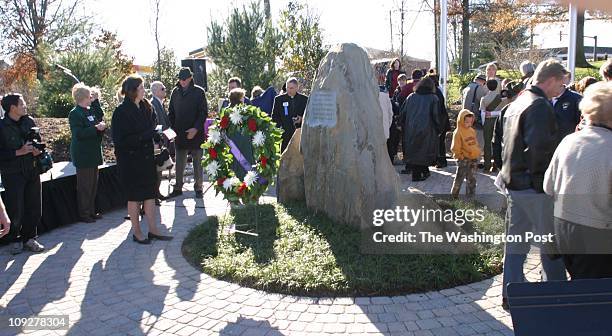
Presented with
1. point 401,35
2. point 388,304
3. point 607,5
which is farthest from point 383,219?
point 401,35

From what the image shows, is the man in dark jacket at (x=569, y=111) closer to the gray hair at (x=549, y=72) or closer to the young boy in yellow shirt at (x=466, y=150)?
the young boy in yellow shirt at (x=466, y=150)

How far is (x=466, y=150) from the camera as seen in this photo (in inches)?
→ 283

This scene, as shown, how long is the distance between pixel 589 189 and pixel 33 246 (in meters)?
5.93

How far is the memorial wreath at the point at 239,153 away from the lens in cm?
588

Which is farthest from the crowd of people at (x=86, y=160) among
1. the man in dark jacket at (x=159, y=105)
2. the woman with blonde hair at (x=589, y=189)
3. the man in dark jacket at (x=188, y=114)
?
the woman with blonde hair at (x=589, y=189)

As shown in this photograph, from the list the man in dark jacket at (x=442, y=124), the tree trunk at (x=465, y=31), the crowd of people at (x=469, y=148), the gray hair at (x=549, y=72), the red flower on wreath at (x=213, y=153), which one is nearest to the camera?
the crowd of people at (x=469, y=148)

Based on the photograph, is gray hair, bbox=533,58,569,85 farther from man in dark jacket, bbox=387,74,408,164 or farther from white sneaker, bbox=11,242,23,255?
man in dark jacket, bbox=387,74,408,164

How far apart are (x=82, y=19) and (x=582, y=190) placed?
28.8 meters

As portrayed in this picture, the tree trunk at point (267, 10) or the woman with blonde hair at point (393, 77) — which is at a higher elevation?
the tree trunk at point (267, 10)

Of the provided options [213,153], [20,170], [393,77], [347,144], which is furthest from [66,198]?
[393,77]

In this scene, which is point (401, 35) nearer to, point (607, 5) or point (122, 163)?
point (122, 163)

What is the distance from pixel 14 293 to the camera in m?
4.78

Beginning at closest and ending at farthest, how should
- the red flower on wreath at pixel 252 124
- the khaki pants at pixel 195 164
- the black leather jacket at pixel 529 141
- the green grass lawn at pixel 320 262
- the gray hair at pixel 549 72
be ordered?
the black leather jacket at pixel 529 141 < the gray hair at pixel 549 72 < the green grass lawn at pixel 320 262 < the red flower on wreath at pixel 252 124 < the khaki pants at pixel 195 164

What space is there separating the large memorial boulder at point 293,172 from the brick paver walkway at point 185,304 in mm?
2094
